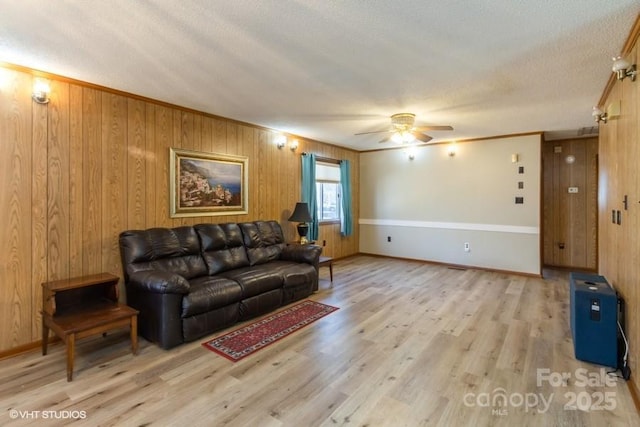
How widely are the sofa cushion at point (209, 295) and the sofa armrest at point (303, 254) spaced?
1249mm

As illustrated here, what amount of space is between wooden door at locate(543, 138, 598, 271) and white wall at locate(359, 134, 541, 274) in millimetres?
1087

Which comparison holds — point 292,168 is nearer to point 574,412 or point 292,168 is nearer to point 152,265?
point 152,265

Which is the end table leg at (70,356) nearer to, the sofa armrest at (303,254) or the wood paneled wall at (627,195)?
the sofa armrest at (303,254)

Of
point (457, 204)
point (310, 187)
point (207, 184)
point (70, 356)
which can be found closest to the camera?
point (70, 356)

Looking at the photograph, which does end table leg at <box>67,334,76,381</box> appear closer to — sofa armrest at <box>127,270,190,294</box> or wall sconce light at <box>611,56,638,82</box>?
sofa armrest at <box>127,270,190,294</box>

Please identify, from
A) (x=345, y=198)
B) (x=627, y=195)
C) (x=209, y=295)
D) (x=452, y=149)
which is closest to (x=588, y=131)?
(x=452, y=149)

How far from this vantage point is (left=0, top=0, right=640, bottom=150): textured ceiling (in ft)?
6.31

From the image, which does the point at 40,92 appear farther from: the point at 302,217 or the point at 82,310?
the point at 302,217

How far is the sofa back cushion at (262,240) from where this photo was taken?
4301 mm

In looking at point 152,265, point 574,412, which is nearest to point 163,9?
point 152,265

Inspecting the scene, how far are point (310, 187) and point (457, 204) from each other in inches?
112

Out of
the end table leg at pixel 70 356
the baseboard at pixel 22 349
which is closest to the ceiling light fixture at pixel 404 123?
the end table leg at pixel 70 356

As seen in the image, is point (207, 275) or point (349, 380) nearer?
point (349, 380)

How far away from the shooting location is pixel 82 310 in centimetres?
279
